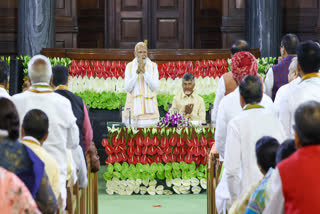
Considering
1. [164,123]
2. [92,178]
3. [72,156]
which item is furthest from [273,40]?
[72,156]

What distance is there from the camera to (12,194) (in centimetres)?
241

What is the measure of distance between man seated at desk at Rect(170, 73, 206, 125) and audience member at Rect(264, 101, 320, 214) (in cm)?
561

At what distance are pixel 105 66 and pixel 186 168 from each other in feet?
Answer: 10.3

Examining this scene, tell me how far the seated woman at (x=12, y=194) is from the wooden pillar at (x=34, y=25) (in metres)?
8.17

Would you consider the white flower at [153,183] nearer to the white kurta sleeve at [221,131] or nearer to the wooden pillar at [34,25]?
the white kurta sleeve at [221,131]

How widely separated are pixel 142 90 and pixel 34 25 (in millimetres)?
2885

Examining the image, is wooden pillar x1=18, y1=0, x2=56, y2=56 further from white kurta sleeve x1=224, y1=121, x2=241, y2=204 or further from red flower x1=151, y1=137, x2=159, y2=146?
white kurta sleeve x1=224, y1=121, x2=241, y2=204

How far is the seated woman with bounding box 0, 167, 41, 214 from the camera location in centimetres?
240

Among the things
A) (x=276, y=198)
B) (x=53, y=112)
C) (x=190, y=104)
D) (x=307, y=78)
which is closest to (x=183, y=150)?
(x=190, y=104)

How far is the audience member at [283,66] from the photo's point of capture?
6250 mm

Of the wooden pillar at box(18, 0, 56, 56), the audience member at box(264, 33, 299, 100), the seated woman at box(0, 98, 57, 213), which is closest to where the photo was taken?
the seated woman at box(0, 98, 57, 213)

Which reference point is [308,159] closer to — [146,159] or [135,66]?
[146,159]

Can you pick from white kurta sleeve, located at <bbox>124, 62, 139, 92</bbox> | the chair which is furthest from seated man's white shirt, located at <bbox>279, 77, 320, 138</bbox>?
white kurta sleeve, located at <bbox>124, 62, 139, 92</bbox>

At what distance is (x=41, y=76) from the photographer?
4.40 meters
